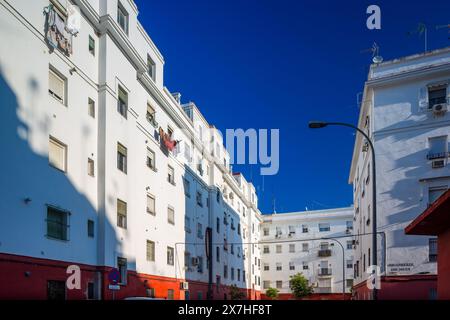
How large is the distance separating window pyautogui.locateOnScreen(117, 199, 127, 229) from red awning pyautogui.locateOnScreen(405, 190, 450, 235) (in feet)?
41.6

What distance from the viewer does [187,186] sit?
31.0m

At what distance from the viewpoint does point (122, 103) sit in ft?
67.5

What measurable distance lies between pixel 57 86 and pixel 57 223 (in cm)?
523

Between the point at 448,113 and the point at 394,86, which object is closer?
the point at 448,113

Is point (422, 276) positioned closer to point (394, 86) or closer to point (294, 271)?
point (394, 86)

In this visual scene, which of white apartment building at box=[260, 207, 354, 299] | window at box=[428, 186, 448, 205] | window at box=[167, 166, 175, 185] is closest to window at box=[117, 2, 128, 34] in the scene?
window at box=[167, 166, 175, 185]

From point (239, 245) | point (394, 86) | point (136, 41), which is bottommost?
point (239, 245)

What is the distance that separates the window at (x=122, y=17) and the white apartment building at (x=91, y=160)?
0.21 ft

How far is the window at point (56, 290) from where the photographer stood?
13711 mm

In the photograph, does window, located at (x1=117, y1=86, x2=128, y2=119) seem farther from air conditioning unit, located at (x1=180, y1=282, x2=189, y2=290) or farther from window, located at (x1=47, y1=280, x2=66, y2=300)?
air conditioning unit, located at (x1=180, y1=282, x2=189, y2=290)

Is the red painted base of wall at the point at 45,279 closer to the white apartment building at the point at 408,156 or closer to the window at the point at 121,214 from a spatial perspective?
the window at the point at 121,214

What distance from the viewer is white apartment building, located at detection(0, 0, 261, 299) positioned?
12.9 m

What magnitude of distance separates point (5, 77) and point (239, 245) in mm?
38380

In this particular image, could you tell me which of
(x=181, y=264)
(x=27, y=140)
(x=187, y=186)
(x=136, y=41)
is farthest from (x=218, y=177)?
Result: (x=27, y=140)
